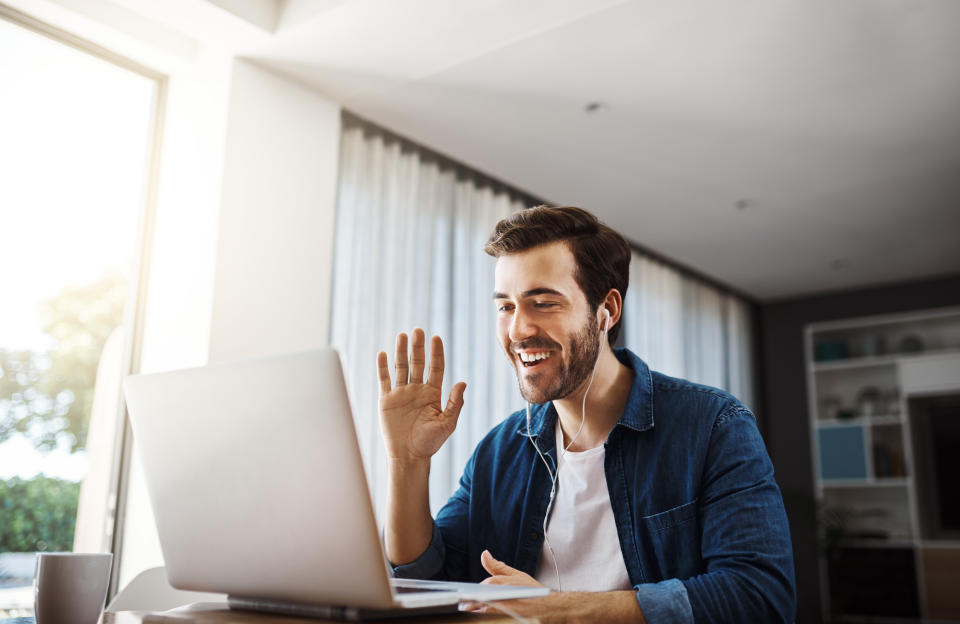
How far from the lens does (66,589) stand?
1.07 metres

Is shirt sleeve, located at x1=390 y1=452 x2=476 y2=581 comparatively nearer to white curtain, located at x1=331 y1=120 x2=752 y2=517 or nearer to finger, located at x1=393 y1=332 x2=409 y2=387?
finger, located at x1=393 y1=332 x2=409 y2=387

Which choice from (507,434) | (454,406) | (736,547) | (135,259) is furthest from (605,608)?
(135,259)

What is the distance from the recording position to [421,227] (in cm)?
369

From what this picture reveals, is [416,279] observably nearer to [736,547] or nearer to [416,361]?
[416,361]

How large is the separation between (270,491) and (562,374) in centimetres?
74

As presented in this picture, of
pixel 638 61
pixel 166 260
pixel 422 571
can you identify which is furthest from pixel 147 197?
pixel 422 571

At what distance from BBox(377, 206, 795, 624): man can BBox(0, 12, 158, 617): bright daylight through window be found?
159cm

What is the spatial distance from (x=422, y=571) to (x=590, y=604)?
468mm

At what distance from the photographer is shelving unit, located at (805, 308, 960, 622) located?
5.23 metres

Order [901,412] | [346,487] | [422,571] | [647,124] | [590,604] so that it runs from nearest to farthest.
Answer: [346,487], [590,604], [422,571], [647,124], [901,412]

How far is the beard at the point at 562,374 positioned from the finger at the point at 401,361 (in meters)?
0.25

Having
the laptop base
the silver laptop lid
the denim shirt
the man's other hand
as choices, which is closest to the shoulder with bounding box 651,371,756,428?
the denim shirt

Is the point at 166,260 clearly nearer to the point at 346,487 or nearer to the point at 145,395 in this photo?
the point at 145,395

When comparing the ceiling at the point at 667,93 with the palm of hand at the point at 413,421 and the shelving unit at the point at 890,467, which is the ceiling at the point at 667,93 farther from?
the palm of hand at the point at 413,421
